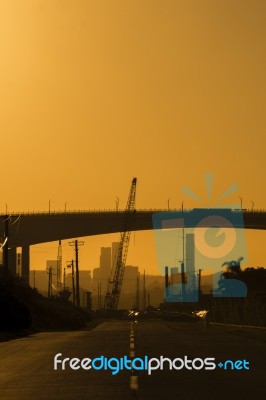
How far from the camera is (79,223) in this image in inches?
5157

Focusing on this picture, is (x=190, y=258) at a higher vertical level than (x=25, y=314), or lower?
higher

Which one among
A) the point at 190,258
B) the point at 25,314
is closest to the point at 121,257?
the point at 190,258

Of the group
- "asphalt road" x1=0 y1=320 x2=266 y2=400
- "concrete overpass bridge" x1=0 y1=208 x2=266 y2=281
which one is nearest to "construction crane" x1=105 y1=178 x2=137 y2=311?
"concrete overpass bridge" x1=0 y1=208 x2=266 y2=281

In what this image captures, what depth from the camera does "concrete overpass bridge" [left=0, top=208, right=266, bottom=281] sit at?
125750 millimetres

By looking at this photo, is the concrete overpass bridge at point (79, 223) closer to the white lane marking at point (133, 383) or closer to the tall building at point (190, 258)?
the tall building at point (190, 258)

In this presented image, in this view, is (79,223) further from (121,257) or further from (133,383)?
(133,383)

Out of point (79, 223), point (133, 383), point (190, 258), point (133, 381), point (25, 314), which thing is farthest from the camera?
point (190, 258)

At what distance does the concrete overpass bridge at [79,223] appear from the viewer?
12575 centimetres

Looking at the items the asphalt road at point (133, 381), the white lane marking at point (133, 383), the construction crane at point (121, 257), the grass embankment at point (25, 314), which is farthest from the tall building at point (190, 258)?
the white lane marking at point (133, 383)

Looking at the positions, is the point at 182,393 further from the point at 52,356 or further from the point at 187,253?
the point at 187,253

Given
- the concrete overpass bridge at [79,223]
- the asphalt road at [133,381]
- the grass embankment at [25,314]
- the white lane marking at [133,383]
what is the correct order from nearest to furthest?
1. the asphalt road at [133,381]
2. the white lane marking at [133,383]
3. the grass embankment at [25,314]
4. the concrete overpass bridge at [79,223]

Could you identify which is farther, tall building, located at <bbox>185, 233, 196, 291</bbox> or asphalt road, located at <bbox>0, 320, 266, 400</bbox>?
tall building, located at <bbox>185, 233, 196, 291</bbox>

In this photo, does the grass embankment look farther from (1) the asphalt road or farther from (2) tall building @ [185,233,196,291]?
(2) tall building @ [185,233,196,291]

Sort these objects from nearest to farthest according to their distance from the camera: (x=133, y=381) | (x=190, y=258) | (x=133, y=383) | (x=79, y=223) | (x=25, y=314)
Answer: (x=133, y=383)
(x=133, y=381)
(x=25, y=314)
(x=79, y=223)
(x=190, y=258)
